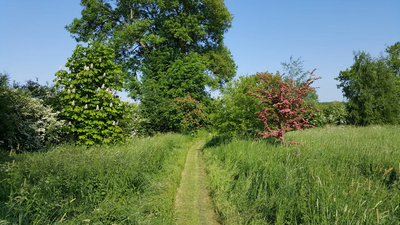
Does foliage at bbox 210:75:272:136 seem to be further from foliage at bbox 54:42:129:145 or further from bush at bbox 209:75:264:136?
foliage at bbox 54:42:129:145

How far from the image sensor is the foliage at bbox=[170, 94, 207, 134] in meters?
19.4

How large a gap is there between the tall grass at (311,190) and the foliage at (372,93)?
66.6ft

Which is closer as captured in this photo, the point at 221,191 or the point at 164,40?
the point at 221,191

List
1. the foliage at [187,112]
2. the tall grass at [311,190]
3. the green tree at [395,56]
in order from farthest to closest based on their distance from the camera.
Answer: the green tree at [395,56], the foliage at [187,112], the tall grass at [311,190]

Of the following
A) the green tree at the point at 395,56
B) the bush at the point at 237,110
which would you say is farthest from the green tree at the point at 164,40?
the green tree at the point at 395,56

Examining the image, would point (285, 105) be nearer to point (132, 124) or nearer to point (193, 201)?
point (193, 201)

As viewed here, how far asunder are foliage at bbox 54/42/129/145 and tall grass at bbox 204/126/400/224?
4939mm

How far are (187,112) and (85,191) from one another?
15416 mm

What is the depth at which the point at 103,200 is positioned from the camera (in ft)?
16.3

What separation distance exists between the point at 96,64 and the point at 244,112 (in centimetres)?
699

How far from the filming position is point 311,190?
4.47m

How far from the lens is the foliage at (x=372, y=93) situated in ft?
74.3

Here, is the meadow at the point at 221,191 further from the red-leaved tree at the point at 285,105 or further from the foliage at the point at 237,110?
the foliage at the point at 237,110

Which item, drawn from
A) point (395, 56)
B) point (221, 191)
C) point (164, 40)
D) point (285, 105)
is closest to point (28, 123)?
point (221, 191)
